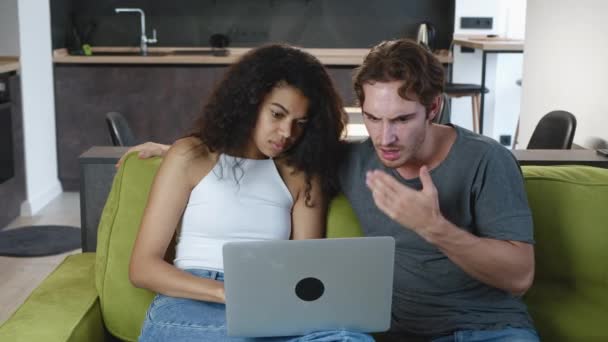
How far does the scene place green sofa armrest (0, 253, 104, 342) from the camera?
1.79 meters

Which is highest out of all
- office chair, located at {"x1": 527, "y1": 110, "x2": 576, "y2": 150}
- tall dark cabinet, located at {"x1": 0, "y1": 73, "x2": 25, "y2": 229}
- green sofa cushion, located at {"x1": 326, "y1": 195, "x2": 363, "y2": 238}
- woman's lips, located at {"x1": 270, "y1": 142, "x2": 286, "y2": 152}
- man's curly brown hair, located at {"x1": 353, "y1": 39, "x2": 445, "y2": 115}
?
man's curly brown hair, located at {"x1": 353, "y1": 39, "x2": 445, "y2": 115}

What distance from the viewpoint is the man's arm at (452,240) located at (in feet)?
5.25

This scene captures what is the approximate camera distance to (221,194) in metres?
2.01

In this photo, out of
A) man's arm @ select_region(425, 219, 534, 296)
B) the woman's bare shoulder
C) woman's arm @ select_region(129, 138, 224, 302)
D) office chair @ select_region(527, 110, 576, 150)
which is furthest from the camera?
office chair @ select_region(527, 110, 576, 150)

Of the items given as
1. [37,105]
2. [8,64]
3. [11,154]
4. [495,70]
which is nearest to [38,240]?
[11,154]

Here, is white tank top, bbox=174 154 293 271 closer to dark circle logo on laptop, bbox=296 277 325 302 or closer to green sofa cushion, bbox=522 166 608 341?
dark circle logo on laptop, bbox=296 277 325 302

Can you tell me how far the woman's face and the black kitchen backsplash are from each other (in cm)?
426

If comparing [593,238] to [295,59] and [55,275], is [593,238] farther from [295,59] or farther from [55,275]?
[55,275]

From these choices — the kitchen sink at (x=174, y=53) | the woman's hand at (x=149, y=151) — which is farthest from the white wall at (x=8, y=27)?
the woman's hand at (x=149, y=151)

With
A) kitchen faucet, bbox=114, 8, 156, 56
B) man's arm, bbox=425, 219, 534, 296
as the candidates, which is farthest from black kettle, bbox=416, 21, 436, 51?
man's arm, bbox=425, 219, 534, 296

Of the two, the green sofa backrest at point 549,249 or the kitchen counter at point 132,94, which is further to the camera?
the kitchen counter at point 132,94

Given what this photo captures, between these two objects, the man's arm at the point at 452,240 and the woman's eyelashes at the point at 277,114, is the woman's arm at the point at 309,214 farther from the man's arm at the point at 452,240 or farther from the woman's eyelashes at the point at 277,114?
the man's arm at the point at 452,240

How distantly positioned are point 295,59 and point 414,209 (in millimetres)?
588

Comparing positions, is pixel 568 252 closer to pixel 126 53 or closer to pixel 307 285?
pixel 307 285
